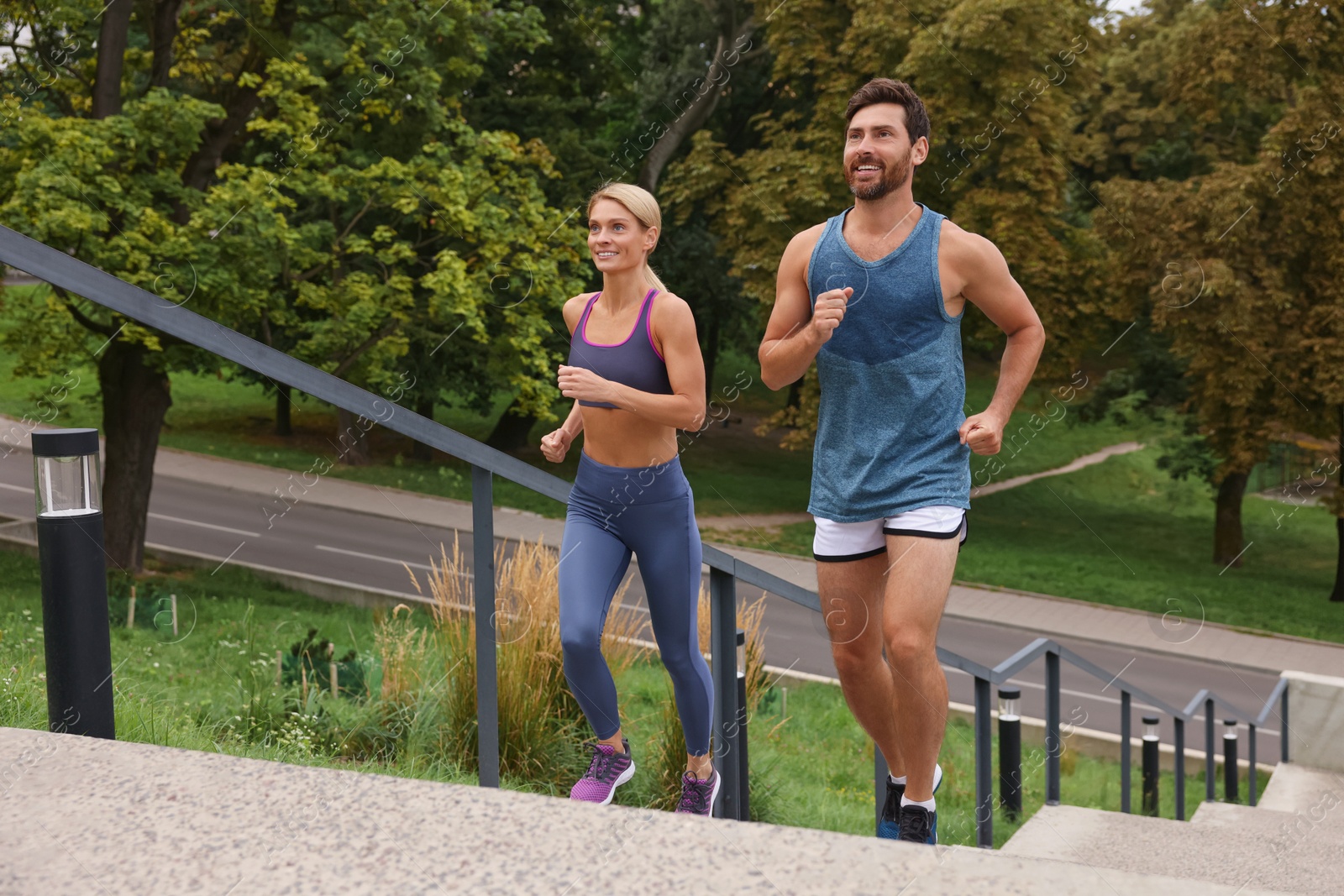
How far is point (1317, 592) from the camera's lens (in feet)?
68.1

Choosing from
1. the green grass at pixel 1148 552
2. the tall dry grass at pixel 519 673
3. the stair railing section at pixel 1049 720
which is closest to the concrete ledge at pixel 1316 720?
the stair railing section at pixel 1049 720

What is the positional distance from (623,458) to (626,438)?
0.05m

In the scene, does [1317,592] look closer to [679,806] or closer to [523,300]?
[523,300]

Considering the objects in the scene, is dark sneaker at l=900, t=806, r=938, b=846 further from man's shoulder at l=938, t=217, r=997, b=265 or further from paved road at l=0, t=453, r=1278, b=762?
paved road at l=0, t=453, r=1278, b=762

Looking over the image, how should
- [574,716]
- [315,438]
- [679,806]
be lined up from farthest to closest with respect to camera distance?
1. [315,438]
2. [574,716]
3. [679,806]

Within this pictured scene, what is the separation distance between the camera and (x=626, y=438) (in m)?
3.09

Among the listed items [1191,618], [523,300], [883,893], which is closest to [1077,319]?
[1191,618]

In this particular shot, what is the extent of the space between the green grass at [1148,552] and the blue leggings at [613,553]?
14249 millimetres

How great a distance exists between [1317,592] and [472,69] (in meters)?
15.5

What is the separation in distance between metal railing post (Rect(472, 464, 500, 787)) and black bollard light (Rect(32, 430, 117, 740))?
2.60 ft

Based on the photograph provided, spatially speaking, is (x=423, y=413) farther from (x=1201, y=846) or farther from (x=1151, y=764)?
(x=1201, y=846)

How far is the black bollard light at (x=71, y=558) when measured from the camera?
243 cm

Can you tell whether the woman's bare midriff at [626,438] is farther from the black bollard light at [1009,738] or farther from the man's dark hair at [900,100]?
the black bollard light at [1009,738]

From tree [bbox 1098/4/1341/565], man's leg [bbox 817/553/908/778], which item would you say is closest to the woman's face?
man's leg [bbox 817/553/908/778]
